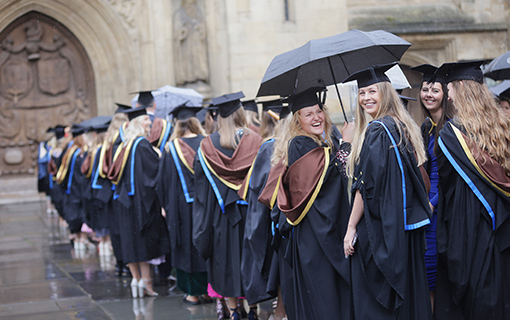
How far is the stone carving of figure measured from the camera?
1403cm

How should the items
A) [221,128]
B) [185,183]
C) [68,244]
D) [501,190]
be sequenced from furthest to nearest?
1. [68,244]
2. [185,183]
3. [221,128]
4. [501,190]

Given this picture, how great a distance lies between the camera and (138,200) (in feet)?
22.5

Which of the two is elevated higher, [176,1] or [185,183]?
[176,1]

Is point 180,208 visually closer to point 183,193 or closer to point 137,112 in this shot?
point 183,193

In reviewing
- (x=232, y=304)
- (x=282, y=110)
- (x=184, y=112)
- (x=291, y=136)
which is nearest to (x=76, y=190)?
(x=184, y=112)

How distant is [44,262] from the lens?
9.40 meters

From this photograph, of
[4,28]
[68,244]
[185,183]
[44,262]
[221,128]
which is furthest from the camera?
[4,28]

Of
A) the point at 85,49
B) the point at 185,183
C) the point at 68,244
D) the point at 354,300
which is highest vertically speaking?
the point at 85,49

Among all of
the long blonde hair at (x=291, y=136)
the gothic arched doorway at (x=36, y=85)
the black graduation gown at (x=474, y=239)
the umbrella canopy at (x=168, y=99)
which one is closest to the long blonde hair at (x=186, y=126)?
the long blonde hair at (x=291, y=136)

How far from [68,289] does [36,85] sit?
10.8 metres

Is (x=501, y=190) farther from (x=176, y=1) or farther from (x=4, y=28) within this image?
(x=4, y=28)

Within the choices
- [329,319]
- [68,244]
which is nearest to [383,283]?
[329,319]

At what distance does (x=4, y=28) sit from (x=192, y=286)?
11.7 metres

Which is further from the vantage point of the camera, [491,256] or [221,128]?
[221,128]
